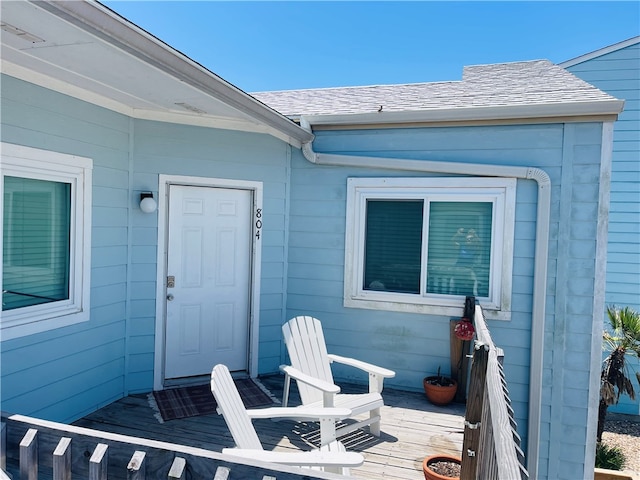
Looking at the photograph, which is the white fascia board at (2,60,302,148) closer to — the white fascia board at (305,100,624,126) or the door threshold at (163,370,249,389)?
the white fascia board at (305,100,624,126)

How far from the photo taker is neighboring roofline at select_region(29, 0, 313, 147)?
76.3 inches

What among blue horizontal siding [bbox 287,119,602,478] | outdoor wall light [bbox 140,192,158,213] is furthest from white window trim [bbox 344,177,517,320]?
outdoor wall light [bbox 140,192,158,213]

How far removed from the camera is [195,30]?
260 inches

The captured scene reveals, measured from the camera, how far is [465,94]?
15.1 feet

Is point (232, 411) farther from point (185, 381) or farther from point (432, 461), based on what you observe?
point (185, 381)

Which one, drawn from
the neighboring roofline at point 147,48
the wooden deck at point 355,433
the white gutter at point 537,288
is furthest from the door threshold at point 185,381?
the white gutter at point 537,288

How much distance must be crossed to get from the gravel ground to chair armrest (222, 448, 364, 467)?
5.28 meters

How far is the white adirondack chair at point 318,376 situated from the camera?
3141mm

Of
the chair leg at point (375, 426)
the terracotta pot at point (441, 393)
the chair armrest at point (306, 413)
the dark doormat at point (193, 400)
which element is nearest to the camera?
the chair armrest at point (306, 413)

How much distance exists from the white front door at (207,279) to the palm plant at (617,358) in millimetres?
4751

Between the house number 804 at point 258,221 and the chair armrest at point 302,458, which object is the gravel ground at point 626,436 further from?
the house number 804 at point 258,221

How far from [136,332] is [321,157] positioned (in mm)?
2467

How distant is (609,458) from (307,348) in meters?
4.55

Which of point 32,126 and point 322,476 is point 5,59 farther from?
point 322,476
